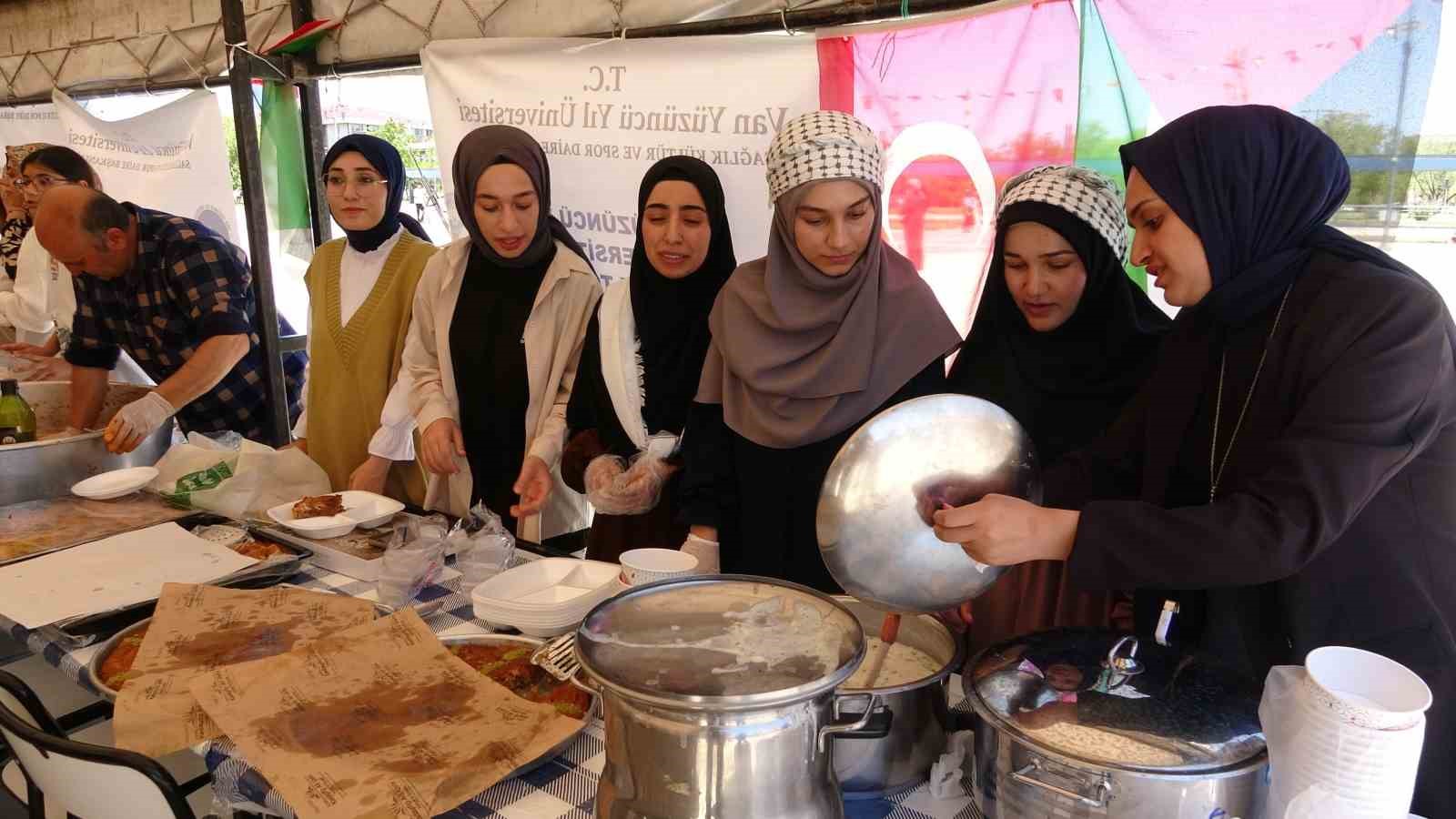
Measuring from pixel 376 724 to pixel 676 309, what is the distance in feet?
3.94

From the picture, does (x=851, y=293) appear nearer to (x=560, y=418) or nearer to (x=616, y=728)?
(x=560, y=418)

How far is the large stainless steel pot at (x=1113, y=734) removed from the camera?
0.82 metres


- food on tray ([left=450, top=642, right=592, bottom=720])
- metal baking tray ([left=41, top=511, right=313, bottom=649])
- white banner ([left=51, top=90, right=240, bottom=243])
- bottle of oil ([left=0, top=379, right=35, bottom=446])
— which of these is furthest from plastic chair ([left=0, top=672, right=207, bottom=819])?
white banner ([left=51, top=90, right=240, bottom=243])

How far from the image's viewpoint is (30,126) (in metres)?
6.38

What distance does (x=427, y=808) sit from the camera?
102cm

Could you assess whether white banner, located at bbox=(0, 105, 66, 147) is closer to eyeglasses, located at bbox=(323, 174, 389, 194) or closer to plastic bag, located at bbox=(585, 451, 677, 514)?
eyeglasses, located at bbox=(323, 174, 389, 194)

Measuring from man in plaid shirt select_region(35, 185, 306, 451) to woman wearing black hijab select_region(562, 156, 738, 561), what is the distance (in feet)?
4.39

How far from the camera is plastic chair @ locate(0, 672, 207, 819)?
1.16 m

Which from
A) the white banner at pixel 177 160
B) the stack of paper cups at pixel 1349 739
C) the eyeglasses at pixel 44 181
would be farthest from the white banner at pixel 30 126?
the stack of paper cups at pixel 1349 739

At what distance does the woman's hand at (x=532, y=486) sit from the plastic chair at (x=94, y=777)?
3.03 ft

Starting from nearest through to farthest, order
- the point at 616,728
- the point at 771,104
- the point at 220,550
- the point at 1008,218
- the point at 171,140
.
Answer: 1. the point at 616,728
2. the point at 1008,218
3. the point at 220,550
4. the point at 771,104
5. the point at 171,140

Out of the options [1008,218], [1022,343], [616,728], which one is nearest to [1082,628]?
[616,728]

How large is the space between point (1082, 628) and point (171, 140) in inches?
205

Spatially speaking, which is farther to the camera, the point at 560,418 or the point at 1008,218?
the point at 560,418
